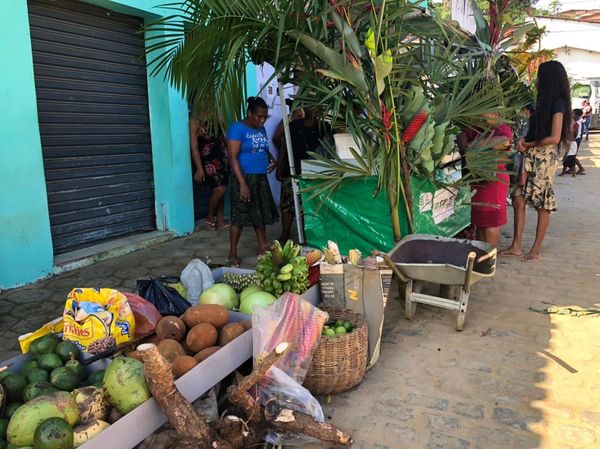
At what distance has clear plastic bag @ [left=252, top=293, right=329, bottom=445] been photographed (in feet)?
7.47

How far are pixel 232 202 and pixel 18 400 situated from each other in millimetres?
3208

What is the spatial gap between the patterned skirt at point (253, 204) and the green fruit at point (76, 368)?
9.64 ft

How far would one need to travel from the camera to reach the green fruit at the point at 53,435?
165 centimetres

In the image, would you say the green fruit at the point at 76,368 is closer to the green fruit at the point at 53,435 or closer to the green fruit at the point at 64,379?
the green fruit at the point at 64,379

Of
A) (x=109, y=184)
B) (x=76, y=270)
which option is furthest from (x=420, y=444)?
(x=109, y=184)

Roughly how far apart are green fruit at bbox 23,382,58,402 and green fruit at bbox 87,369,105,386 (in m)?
0.16

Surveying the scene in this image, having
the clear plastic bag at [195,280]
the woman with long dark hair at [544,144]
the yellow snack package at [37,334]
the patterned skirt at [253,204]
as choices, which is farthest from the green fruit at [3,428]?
the woman with long dark hair at [544,144]

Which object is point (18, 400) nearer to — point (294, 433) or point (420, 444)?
point (294, 433)

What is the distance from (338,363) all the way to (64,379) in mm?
1314

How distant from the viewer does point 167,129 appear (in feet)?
19.3

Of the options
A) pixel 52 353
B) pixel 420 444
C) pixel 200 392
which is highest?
pixel 52 353

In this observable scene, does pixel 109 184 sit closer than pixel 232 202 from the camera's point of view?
No

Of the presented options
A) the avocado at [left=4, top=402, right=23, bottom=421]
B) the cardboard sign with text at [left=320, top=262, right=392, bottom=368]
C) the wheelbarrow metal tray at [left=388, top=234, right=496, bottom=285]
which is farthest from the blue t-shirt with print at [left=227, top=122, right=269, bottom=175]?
the avocado at [left=4, top=402, right=23, bottom=421]

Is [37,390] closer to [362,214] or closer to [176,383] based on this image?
[176,383]
